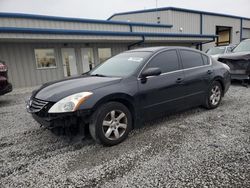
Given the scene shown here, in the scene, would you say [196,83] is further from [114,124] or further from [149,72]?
[114,124]

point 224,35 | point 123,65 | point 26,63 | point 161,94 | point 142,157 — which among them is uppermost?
point 224,35

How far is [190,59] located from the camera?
4031 mm

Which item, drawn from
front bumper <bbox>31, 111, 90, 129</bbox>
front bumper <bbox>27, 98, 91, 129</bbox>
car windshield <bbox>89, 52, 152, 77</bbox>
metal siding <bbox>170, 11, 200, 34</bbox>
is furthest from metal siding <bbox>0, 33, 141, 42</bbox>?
metal siding <bbox>170, 11, 200, 34</bbox>

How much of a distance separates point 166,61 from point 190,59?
2.59 feet

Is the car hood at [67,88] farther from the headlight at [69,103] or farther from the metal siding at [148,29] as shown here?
the metal siding at [148,29]

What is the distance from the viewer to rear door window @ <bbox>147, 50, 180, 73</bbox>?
343 cm

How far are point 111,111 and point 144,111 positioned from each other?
0.69m

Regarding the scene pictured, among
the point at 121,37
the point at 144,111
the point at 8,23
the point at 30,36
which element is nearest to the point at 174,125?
the point at 144,111

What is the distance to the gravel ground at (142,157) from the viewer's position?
2090 mm

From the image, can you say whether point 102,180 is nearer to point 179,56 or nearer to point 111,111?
point 111,111

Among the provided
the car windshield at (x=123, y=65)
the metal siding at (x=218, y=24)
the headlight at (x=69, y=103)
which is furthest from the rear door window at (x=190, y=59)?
the metal siding at (x=218, y=24)

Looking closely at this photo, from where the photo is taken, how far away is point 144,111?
3182mm

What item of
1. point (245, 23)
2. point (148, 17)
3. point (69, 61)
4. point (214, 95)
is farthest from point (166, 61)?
point (245, 23)

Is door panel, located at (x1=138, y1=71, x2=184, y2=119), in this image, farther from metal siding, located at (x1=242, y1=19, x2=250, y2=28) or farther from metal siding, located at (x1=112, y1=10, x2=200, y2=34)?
metal siding, located at (x1=242, y1=19, x2=250, y2=28)
